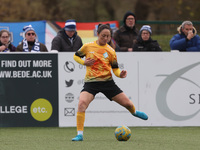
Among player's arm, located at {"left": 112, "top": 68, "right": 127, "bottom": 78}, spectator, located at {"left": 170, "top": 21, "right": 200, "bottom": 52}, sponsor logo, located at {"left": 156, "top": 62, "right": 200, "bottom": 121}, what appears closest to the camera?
player's arm, located at {"left": 112, "top": 68, "right": 127, "bottom": 78}

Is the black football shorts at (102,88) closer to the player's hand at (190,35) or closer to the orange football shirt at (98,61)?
the orange football shirt at (98,61)

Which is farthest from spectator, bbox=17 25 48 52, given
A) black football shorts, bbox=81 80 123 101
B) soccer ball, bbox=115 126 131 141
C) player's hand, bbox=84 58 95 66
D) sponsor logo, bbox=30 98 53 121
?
soccer ball, bbox=115 126 131 141

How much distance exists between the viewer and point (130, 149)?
30.0 ft

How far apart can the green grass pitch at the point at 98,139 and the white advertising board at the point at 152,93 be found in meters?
0.34

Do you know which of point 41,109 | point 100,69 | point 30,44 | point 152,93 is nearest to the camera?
point 100,69

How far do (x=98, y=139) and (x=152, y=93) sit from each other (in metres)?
2.96

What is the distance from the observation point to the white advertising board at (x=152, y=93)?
1325 cm

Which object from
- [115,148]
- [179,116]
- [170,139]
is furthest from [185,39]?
[115,148]

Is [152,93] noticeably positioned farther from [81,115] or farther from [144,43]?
[81,115]

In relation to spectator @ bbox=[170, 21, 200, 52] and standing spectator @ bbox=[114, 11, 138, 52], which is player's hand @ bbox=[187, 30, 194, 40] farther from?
standing spectator @ bbox=[114, 11, 138, 52]

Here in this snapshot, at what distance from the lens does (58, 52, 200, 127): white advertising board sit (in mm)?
13250

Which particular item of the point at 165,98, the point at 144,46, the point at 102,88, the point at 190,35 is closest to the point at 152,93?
the point at 165,98

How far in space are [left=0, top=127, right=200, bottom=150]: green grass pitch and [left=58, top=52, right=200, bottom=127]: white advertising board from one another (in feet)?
1.12

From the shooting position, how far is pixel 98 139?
35.2ft
